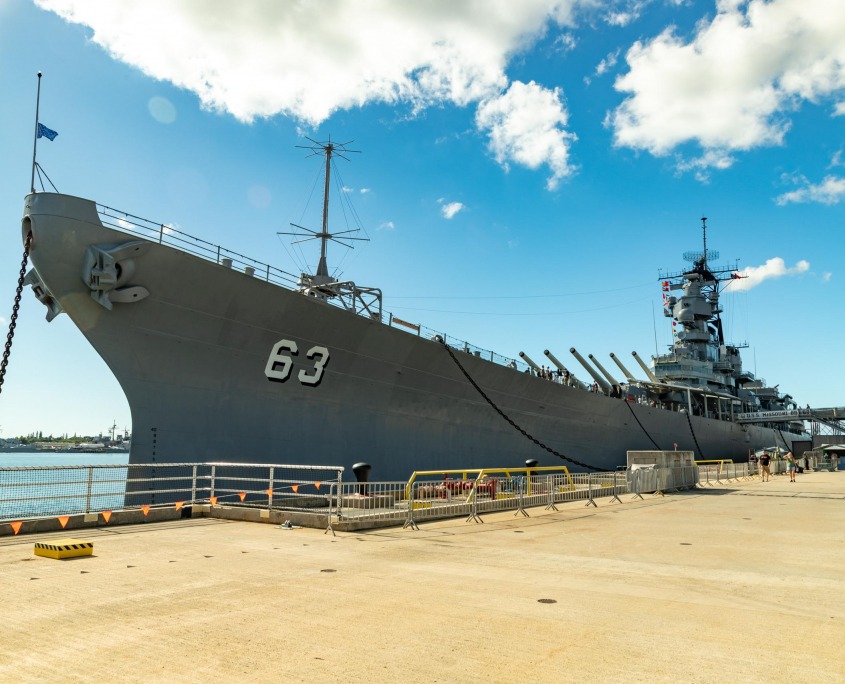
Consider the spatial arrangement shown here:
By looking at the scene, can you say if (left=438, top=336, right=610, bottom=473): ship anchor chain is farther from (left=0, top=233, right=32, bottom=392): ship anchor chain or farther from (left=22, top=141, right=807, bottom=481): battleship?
(left=0, top=233, right=32, bottom=392): ship anchor chain

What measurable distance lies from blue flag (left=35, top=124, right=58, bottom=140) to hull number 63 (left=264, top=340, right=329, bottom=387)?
21.0 feet

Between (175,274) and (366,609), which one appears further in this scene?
(175,274)

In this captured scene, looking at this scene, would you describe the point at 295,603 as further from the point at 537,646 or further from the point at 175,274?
the point at 175,274

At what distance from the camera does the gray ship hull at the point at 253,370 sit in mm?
12305

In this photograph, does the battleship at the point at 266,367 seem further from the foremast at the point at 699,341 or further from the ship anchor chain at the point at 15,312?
the foremast at the point at 699,341

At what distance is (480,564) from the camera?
6930 mm

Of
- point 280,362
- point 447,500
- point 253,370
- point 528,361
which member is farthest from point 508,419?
point 253,370

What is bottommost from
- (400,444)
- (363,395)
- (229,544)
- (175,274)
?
(229,544)

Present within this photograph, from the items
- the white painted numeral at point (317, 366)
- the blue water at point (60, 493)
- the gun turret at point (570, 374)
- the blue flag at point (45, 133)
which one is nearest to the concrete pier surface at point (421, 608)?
the blue water at point (60, 493)

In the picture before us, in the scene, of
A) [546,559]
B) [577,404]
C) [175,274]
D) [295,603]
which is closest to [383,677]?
[295,603]

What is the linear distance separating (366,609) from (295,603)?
0.66 meters


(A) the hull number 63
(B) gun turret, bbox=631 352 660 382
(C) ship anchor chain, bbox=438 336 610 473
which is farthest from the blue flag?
(B) gun turret, bbox=631 352 660 382

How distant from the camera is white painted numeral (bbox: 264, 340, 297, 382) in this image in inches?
580

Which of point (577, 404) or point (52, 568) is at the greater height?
point (577, 404)
